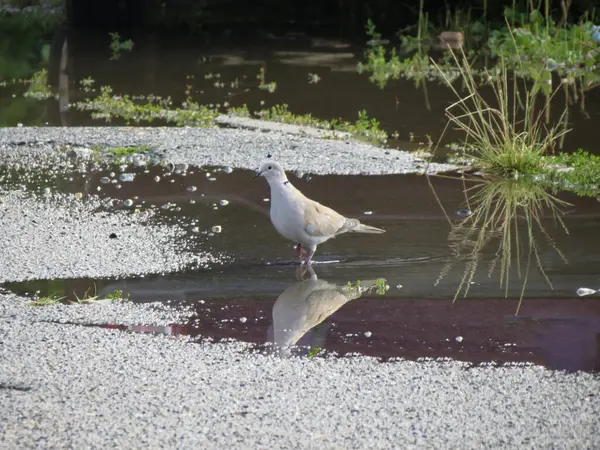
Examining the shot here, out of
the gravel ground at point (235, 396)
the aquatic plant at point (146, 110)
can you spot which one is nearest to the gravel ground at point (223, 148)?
the aquatic plant at point (146, 110)

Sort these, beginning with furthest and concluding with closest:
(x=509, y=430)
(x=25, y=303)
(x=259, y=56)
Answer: (x=259, y=56)
(x=25, y=303)
(x=509, y=430)

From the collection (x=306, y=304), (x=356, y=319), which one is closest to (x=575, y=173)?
(x=306, y=304)

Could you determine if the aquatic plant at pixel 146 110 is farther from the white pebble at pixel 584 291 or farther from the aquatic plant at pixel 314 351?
the aquatic plant at pixel 314 351

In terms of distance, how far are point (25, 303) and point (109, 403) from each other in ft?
5.44

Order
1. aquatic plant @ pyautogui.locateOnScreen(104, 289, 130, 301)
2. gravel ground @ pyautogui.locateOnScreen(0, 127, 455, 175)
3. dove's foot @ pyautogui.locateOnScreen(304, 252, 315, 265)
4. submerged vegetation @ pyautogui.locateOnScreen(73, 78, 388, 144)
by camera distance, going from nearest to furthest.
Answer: aquatic plant @ pyautogui.locateOnScreen(104, 289, 130, 301) < dove's foot @ pyautogui.locateOnScreen(304, 252, 315, 265) < gravel ground @ pyautogui.locateOnScreen(0, 127, 455, 175) < submerged vegetation @ pyautogui.locateOnScreen(73, 78, 388, 144)

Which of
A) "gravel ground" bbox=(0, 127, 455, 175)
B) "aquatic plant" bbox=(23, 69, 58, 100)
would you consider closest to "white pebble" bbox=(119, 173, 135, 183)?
"gravel ground" bbox=(0, 127, 455, 175)

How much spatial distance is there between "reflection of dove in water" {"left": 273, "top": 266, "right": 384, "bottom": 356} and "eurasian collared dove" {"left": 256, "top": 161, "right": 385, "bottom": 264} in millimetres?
257

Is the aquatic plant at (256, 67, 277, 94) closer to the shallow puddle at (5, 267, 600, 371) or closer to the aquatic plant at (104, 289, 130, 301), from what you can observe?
the shallow puddle at (5, 267, 600, 371)

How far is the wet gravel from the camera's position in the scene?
23.6 feet

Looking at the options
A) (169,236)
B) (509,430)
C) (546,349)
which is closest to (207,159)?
(169,236)

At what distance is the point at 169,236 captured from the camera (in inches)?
315

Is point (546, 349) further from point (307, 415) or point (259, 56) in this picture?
point (259, 56)

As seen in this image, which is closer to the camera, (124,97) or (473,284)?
(473,284)

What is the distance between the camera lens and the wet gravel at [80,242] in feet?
23.6
